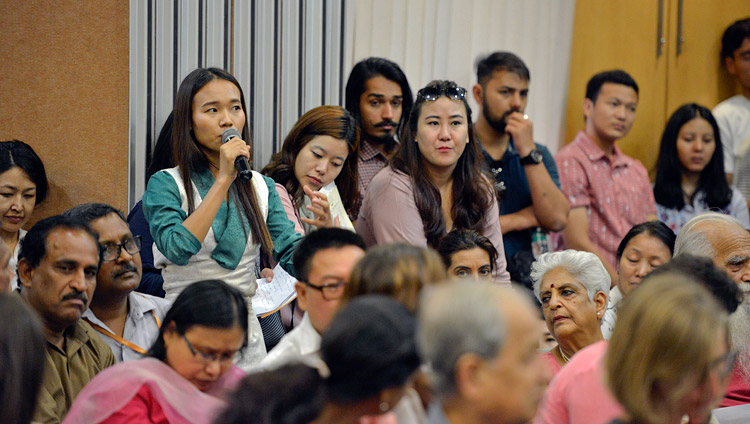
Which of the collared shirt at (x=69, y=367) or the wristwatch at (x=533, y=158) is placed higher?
the wristwatch at (x=533, y=158)

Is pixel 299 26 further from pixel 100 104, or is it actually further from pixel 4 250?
pixel 4 250

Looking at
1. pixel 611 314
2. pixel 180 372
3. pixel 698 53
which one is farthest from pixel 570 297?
pixel 698 53

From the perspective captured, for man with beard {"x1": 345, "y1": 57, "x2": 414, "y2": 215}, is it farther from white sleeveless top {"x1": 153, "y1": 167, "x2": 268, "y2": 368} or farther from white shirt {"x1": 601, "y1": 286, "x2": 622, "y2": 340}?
white shirt {"x1": 601, "y1": 286, "x2": 622, "y2": 340}

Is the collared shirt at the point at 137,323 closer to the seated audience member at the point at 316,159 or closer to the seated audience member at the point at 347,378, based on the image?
the seated audience member at the point at 316,159

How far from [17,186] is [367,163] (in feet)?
4.64

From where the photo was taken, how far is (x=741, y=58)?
5.59m

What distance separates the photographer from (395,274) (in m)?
2.05

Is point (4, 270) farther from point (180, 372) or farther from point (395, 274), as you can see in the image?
point (395, 274)

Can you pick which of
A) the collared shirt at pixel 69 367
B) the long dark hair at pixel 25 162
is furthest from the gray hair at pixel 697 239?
the long dark hair at pixel 25 162

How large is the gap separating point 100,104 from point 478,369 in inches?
101

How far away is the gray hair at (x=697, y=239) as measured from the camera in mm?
3236

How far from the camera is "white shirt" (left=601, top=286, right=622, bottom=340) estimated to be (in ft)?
11.3

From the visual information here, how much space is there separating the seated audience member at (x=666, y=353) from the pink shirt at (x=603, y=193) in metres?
2.87

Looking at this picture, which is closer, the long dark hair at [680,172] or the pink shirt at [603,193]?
the pink shirt at [603,193]
